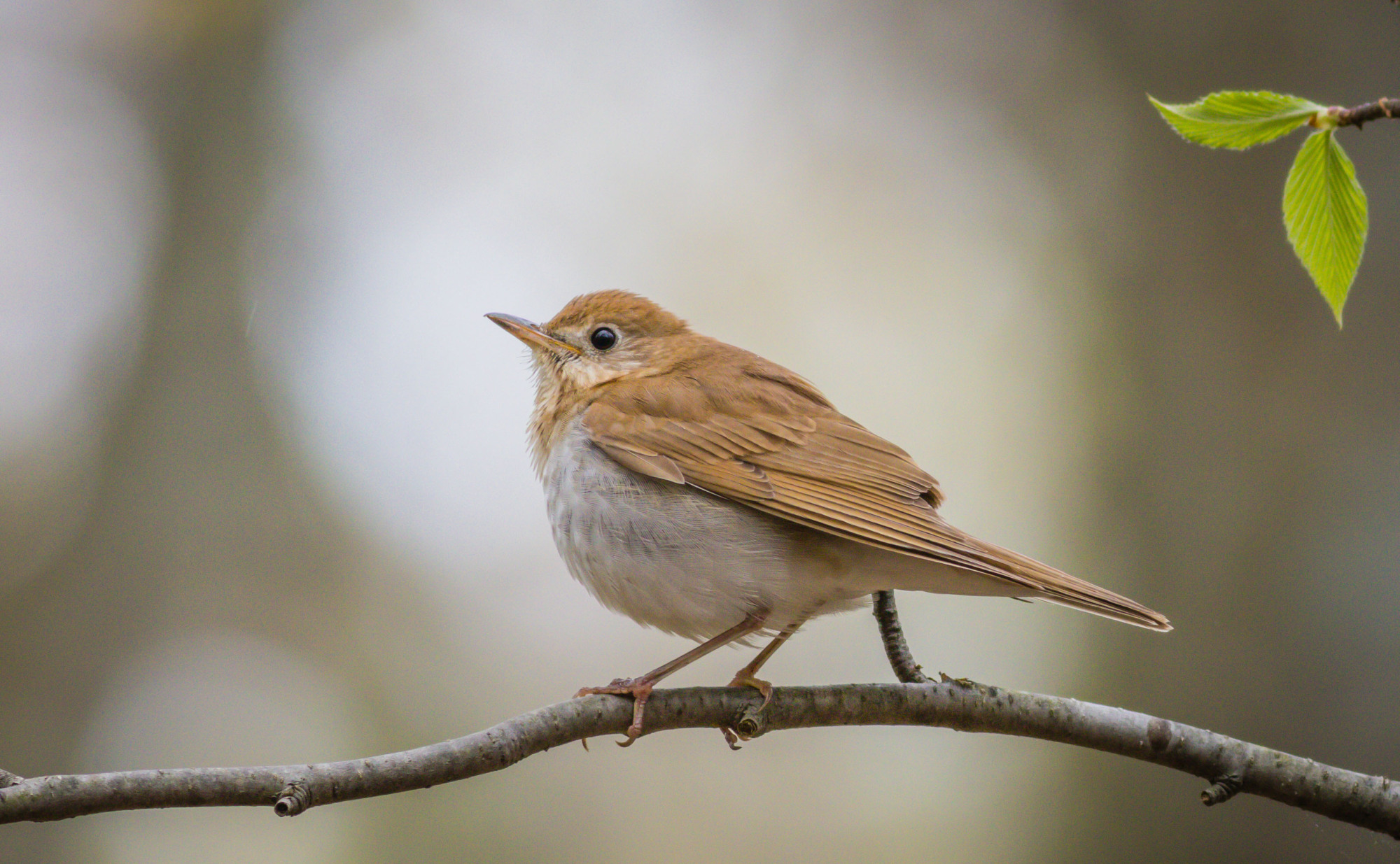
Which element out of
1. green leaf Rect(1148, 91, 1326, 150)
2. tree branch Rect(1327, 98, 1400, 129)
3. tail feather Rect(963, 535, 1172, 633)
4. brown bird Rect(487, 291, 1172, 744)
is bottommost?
tail feather Rect(963, 535, 1172, 633)

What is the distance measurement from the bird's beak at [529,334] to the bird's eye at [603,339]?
0.29 feet

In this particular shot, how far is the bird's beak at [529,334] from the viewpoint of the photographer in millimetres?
4555

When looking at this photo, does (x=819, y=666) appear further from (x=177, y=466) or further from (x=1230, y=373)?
(x=177, y=466)

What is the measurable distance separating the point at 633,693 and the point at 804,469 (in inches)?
44.3

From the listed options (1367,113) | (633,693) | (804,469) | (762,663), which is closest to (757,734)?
(633,693)

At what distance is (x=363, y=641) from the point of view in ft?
24.9

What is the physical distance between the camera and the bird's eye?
183 inches

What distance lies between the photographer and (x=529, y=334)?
4.55 m

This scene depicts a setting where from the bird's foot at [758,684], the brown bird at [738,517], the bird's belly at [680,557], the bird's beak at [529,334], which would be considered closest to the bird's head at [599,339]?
the bird's beak at [529,334]

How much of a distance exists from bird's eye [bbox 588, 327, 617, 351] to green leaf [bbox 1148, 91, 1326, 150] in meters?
2.93

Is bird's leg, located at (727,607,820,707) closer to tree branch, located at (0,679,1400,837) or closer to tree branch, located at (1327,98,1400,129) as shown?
tree branch, located at (0,679,1400,837)

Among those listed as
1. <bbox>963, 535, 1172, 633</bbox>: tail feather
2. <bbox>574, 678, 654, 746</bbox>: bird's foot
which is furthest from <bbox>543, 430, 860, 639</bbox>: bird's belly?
<bbox>963, 535, 1172, 633</bbox>: tail feather

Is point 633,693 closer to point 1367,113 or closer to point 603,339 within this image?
point 603,339

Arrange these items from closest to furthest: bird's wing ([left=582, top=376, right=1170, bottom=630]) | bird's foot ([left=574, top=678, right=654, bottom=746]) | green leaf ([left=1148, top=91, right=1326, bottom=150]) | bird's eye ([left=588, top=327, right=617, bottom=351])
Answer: green leaf ([left=1148, top=91, right=1326, bottom=150]), bird's foot ([left=574, top=678, right=654, bottom=746]), bird's wing ([left=582, top=376, right=1170, bottom=630]), bird's eye ([left=588, top=327, right=617, bottom=351])
